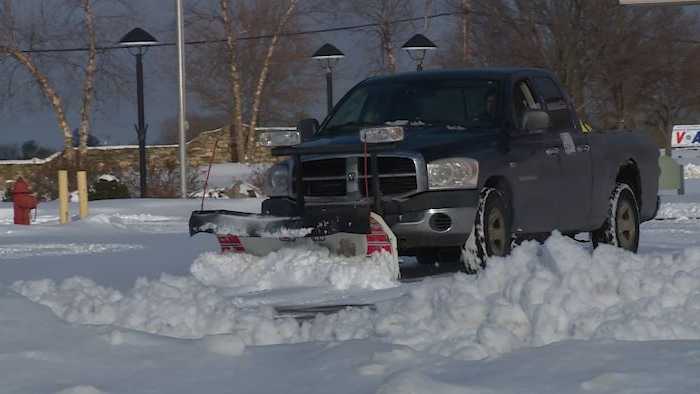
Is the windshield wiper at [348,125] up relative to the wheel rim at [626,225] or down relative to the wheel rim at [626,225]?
up

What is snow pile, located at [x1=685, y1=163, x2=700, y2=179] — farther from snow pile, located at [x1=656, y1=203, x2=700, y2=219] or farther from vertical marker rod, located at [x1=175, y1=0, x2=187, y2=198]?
snow pile, located at [x1=656, y1=203, x2=700, y2=219]

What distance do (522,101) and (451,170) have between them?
5.59ft

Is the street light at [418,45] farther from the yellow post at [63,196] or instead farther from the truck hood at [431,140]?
the truck hood at [431,140]

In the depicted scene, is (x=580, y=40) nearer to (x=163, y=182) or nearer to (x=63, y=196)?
(x=163, y=182)

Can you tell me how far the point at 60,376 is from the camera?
5.95 metres

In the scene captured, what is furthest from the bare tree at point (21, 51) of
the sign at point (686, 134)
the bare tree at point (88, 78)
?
the sign at point (686, 134)

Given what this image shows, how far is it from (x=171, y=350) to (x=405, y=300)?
1217mm

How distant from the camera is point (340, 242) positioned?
1062 centimetres

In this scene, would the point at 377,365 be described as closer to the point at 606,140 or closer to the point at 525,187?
the point at 525,187

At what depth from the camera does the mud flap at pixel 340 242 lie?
10383mm

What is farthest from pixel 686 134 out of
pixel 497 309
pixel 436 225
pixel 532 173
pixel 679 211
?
pixel 497 309

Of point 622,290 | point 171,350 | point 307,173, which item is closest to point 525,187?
point 307,173

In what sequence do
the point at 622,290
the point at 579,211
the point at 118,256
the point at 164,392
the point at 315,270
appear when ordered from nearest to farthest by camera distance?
1. the point at 164,392
2. the point at 622,290
3. the point at 315,270
4. the point at 579,211
5. the point at 118,256

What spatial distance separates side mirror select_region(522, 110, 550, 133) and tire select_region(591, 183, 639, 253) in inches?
70.6
